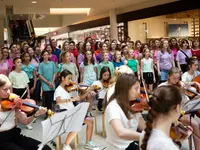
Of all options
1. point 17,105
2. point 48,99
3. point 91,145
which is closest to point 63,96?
point 91,145

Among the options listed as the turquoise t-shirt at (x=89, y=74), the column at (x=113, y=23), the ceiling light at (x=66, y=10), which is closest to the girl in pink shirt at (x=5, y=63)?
the turquoise t-shirt at (x=89, y=74)

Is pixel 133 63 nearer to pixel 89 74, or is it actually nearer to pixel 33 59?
pixel 89 74

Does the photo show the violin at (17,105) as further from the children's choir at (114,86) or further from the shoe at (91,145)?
the shoe at (91,145)

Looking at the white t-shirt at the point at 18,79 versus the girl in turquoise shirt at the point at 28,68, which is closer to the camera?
the white t-shirt at the point at 18,79

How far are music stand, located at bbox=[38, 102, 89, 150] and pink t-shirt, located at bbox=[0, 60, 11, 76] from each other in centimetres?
322

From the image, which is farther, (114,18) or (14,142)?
(114,18)

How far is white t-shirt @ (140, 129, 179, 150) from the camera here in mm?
1408

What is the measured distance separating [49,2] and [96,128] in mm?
6183

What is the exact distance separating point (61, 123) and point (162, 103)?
0.94 meters

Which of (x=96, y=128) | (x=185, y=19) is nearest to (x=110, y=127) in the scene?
(x=96, y=128)

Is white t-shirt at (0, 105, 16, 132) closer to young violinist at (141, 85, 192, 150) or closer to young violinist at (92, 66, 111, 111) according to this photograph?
young violinist at (141, 85, 192, 150)

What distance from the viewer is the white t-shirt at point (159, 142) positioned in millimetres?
1408

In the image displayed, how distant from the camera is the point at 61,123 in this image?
7.22 feet

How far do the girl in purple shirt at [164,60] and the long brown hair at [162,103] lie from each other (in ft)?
14.4
